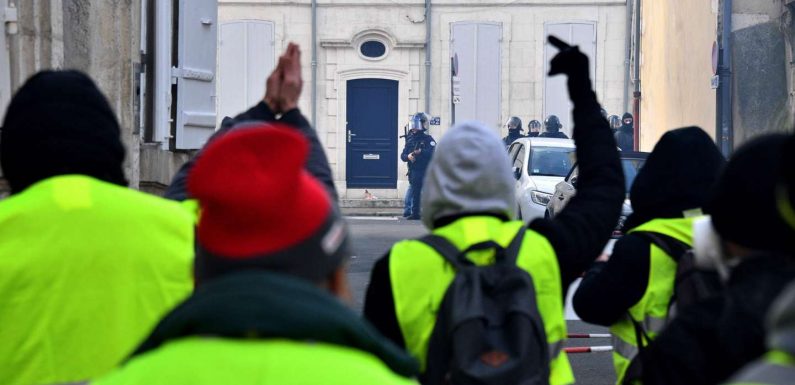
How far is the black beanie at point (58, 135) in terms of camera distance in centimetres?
357

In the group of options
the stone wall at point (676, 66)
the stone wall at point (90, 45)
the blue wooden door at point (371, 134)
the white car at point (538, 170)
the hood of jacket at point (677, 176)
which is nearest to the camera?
the hood of jacket at point (677, 176)

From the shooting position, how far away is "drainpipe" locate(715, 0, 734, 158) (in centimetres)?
2162

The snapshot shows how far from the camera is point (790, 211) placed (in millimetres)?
2311

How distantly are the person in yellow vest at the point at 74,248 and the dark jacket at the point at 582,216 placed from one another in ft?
1.61

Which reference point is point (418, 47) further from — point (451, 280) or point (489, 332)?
point (489, 332)

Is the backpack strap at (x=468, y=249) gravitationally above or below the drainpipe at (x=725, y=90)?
below

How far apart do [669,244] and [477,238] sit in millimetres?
741

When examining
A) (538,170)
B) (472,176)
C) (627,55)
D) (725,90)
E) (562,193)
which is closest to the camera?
(472,176)

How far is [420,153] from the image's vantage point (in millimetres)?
27641

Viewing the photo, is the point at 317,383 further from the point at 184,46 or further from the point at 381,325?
the point at 184,46

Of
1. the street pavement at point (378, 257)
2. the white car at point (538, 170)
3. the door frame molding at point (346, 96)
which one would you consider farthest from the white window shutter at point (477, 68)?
the white car at point (538, 170)

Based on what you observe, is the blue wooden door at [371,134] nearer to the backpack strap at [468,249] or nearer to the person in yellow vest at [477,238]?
the person in yellow vest at [477,238]

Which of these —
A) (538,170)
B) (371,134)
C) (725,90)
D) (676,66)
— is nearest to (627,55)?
(676,66)

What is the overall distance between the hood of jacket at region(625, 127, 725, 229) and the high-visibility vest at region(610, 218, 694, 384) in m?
0.12
